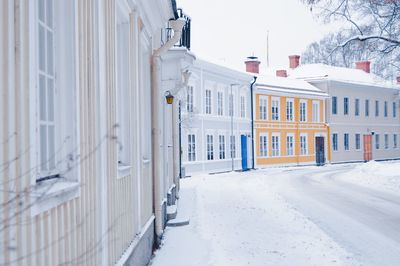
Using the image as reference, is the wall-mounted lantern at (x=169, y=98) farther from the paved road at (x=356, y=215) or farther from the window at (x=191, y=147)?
the window at (x=191, y=147)

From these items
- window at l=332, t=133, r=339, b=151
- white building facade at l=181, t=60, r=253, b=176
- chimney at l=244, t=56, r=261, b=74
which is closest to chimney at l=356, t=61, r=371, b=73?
window at l=332, t=133, r=339, b=151

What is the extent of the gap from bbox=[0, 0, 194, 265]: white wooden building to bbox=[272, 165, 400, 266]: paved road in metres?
3.90

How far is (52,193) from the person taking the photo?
2980 millimetres

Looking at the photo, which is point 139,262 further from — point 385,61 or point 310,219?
point 385,61

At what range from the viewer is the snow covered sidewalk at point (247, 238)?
7.92 metres

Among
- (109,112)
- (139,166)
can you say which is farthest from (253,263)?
(109,112)

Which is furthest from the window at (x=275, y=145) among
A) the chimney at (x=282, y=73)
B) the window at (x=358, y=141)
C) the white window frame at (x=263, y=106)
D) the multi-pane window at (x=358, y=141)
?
the window at (x=358, y=141)

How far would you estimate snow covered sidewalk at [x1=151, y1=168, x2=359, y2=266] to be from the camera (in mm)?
7918

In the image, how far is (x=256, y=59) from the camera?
39312 millimetres

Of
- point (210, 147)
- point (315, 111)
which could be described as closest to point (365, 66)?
point (315, 111)

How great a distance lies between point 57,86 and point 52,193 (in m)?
0.82

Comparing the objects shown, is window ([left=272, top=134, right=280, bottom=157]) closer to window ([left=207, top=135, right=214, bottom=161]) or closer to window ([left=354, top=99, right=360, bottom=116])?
window ([left=207, top=135, right=214, bottom=161])

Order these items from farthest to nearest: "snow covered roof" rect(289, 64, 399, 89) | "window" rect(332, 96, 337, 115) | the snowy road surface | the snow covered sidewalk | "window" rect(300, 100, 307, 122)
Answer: "snow covered roof" rect(289, 64, 399, 89) < "window" rect(332, 96, 337, 115) < "window" rect(300, 100, 307, 122) < the snowy road surface < the snow covered sidewalk

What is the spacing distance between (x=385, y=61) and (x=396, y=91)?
28321mm
